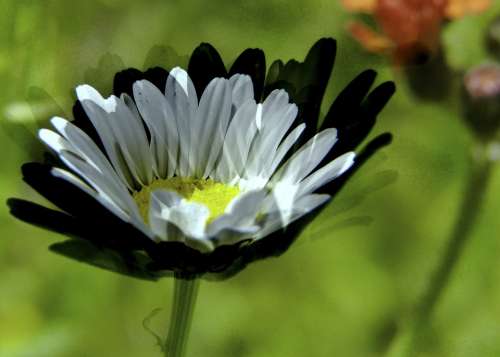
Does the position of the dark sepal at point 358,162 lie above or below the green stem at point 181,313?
above

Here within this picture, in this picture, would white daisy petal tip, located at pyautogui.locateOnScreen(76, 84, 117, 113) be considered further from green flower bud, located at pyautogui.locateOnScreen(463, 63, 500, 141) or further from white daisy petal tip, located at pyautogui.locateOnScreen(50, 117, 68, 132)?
green flower bud, located at pyautogui.locateOnScreen(463, 63, 500, 141)

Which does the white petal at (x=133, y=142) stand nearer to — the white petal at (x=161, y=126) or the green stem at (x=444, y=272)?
the white petal at (x=161, y=126)

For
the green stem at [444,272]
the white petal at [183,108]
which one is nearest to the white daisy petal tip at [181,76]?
the white petal at [183,108]

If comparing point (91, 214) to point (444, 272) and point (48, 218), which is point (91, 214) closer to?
point (48, 218)

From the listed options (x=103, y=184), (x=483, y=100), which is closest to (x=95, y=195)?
(x=103, y=184)

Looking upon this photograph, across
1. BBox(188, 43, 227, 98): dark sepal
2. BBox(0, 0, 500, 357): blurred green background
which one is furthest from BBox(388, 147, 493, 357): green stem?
BBox(188, 43, 227, 98): dark sepal

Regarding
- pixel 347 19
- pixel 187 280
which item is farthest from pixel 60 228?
pixel 347 19

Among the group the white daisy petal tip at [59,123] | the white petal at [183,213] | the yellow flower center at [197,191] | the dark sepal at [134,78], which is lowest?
the yellow flower center at [197,191]
